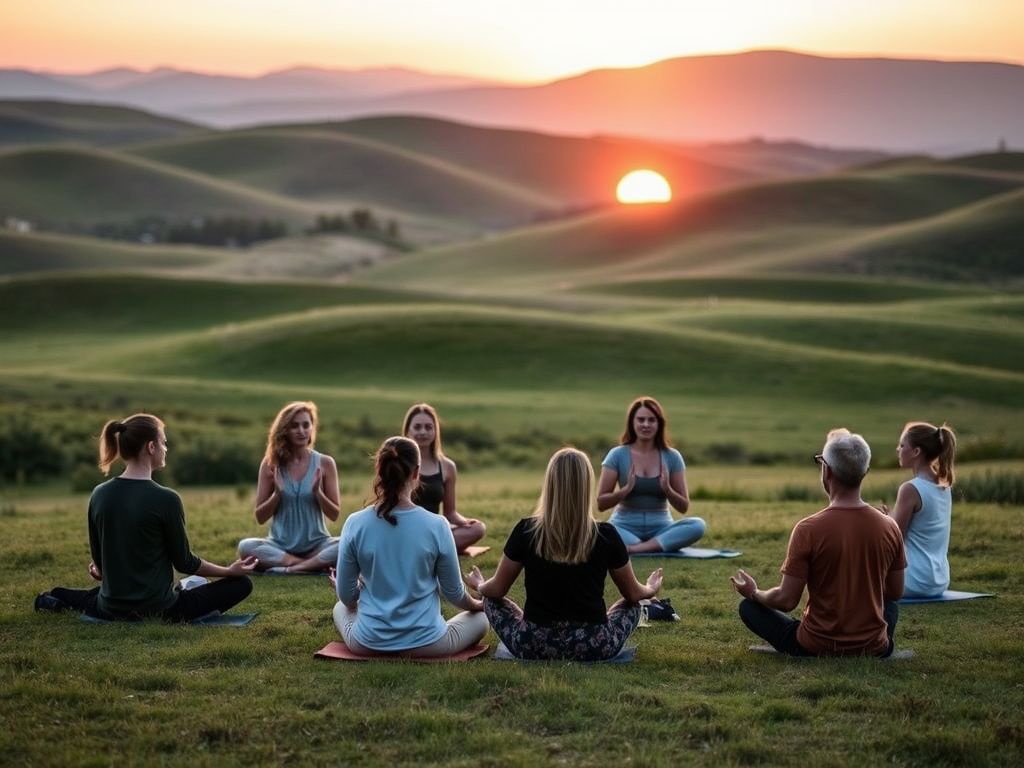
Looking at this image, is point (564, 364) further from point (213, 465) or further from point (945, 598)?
point (945, 598)

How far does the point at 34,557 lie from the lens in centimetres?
1362

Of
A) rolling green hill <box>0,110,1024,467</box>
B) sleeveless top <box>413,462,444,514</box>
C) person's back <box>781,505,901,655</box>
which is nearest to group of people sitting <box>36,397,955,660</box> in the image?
person's back <box>781,505,901,655</box>

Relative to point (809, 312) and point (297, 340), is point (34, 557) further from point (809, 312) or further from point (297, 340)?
point (809, 312)

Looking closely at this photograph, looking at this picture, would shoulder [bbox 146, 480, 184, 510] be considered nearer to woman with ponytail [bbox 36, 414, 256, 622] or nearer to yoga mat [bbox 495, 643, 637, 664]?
woman with ponytail [bbox 36, 414, 256, 622]

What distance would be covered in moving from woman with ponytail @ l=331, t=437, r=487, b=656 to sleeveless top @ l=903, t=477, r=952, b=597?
13.1ft

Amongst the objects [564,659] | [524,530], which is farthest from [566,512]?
[564,659]

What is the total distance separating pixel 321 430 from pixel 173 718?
25.6 metres

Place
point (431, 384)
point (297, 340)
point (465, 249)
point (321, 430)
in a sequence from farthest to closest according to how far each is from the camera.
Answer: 1. point (465, 249)
2. point (297, 340)
3. point (431, 384)
4. point (321, 430)

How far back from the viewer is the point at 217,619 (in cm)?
1032

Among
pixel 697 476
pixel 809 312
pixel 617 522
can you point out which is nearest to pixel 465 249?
pixel 809 312

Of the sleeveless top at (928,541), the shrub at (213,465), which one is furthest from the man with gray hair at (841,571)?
the shrub at (213,465)

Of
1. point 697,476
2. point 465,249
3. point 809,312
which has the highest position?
point 465,249

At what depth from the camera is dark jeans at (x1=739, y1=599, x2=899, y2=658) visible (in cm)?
901

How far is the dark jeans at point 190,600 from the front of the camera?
398 inches
